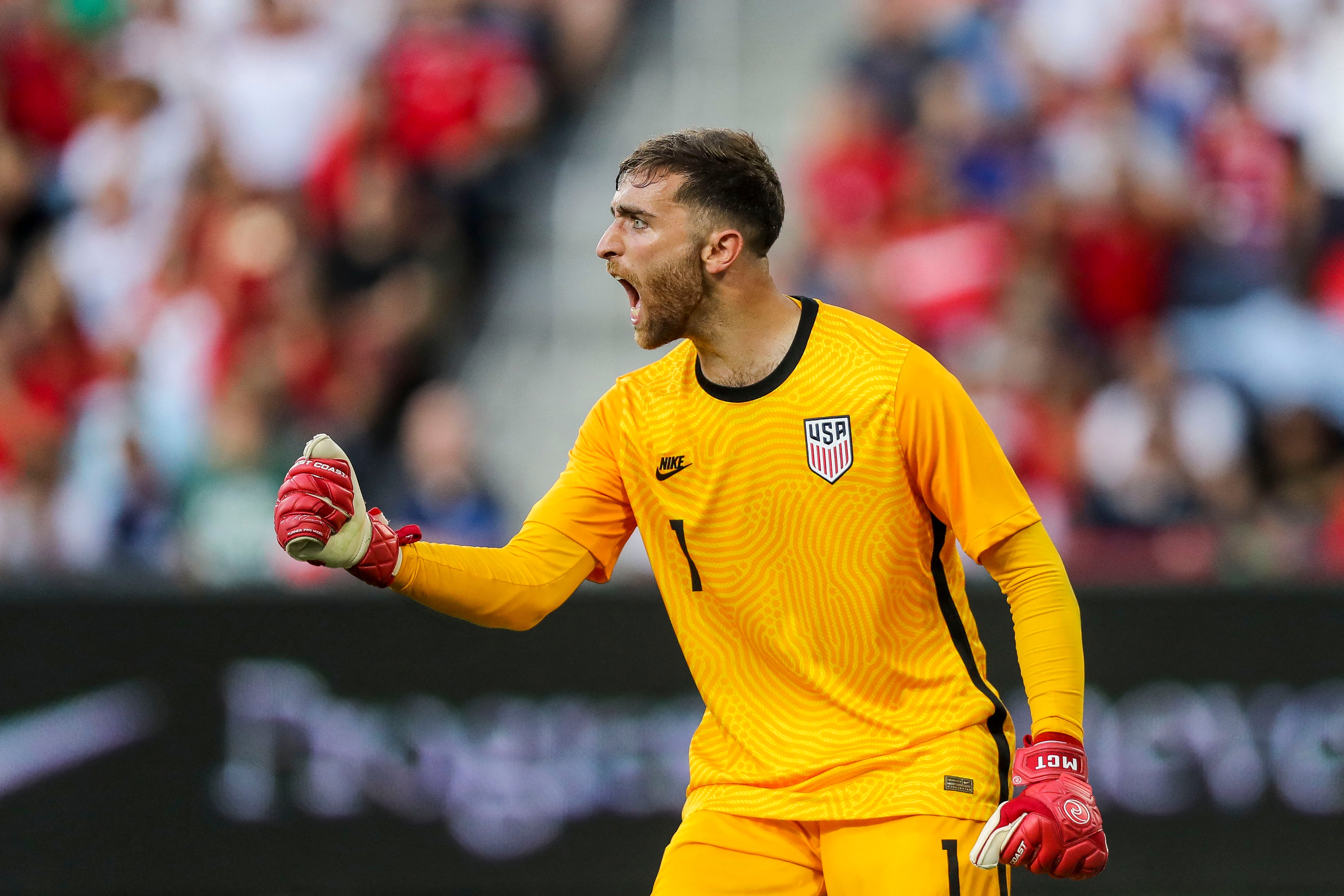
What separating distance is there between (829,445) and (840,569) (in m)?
0.29

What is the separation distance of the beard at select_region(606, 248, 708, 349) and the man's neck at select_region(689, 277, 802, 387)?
0.15 ft

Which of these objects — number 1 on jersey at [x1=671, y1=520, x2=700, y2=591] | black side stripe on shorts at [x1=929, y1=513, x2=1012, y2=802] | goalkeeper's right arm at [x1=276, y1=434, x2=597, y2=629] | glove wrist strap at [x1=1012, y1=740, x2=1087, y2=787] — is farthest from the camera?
number 1 on jersey at [x1=671, y1=520, x2=700, y2=591]

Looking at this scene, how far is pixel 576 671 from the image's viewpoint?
7.59 meters

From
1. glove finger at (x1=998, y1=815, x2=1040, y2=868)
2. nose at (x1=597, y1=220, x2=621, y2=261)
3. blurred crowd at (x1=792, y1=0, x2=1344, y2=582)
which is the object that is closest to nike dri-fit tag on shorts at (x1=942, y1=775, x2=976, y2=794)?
glove finger at (x1=998, y1=815, x2=1040, y2=868)

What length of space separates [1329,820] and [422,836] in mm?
3943

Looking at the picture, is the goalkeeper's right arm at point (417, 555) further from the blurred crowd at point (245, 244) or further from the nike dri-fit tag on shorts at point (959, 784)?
the blurred crowd at point (245, 244)

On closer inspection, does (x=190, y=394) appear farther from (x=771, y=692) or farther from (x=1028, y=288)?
(x=771, y=692)

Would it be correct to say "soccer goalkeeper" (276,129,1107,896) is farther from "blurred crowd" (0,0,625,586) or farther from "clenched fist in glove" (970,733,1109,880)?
"blurred crowd" (0,0,625,586)

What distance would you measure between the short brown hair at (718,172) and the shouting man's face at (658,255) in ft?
0.10

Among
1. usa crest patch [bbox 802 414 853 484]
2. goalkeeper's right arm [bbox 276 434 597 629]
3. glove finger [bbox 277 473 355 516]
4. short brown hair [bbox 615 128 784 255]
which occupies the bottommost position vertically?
goalkeeper's right arm [bbox 276 434 597 629]

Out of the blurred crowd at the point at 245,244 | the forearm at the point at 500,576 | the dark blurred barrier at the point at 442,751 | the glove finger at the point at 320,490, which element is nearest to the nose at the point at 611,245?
the forearm at the point at 500,576

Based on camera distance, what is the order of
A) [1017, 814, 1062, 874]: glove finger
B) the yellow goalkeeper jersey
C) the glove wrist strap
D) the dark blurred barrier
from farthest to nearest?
the dark blurred barrier
the yellow goalkeeper jersey
the glove wrist strap
[1017, 814, 1062, 874]: glove finger

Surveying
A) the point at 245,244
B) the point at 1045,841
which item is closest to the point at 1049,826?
the point at 1045,841

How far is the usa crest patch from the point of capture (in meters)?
3.93
